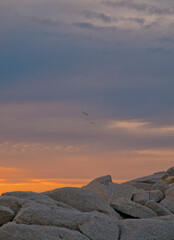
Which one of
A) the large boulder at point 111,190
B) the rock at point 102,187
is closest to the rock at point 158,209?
the large boulder at point 111,190

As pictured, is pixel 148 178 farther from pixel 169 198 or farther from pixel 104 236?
pixel 104 236

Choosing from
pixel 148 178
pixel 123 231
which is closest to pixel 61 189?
pixel 123 231

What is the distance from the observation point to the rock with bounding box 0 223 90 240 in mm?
15555

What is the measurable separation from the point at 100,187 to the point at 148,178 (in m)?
10.2

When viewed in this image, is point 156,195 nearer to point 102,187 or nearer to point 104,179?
point 102,187

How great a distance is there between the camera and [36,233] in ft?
51.4

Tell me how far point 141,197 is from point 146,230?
26.0 ft

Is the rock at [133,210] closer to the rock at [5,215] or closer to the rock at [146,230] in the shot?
the rock at [146,230]

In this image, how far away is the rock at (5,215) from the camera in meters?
17.8

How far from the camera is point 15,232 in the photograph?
51.6ft

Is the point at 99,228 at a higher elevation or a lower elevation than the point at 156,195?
lower

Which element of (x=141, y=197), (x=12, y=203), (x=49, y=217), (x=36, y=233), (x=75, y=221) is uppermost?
(x=141, y=197)

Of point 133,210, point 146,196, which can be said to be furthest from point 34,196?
point 146,196

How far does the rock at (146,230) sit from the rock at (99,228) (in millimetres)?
395
